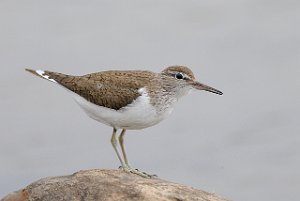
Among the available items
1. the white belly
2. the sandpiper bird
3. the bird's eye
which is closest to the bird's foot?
the sandpiper bird

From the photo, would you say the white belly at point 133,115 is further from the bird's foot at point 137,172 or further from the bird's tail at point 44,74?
the bird's tail at point 44,74

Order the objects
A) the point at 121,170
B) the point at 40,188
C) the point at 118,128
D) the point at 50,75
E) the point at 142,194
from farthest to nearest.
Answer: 1. the point at 50,75
2. the point at 118,128
3. the point at 121,170
4. the point at 40,188
5. the point at 142,194

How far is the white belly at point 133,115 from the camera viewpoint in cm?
1319

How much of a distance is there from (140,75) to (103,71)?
3.76 ft

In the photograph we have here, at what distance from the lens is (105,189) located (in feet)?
37.5

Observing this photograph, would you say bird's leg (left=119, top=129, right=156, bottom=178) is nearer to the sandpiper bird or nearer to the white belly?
the sandpiper bird

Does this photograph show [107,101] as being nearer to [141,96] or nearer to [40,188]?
[141,96]

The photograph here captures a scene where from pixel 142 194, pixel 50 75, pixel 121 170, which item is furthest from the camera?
pixel 50 75

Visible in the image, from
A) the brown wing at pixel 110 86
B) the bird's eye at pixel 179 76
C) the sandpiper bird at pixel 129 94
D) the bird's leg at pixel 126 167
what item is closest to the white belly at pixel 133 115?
the sandpiper bird at pixel 129 94

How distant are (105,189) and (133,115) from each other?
238 centimetres

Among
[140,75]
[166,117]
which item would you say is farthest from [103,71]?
[166,117]

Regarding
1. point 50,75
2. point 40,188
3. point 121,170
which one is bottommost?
point 40,188

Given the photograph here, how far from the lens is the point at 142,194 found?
11172mm

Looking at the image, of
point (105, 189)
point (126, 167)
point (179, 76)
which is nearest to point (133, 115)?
point (126, 167)
